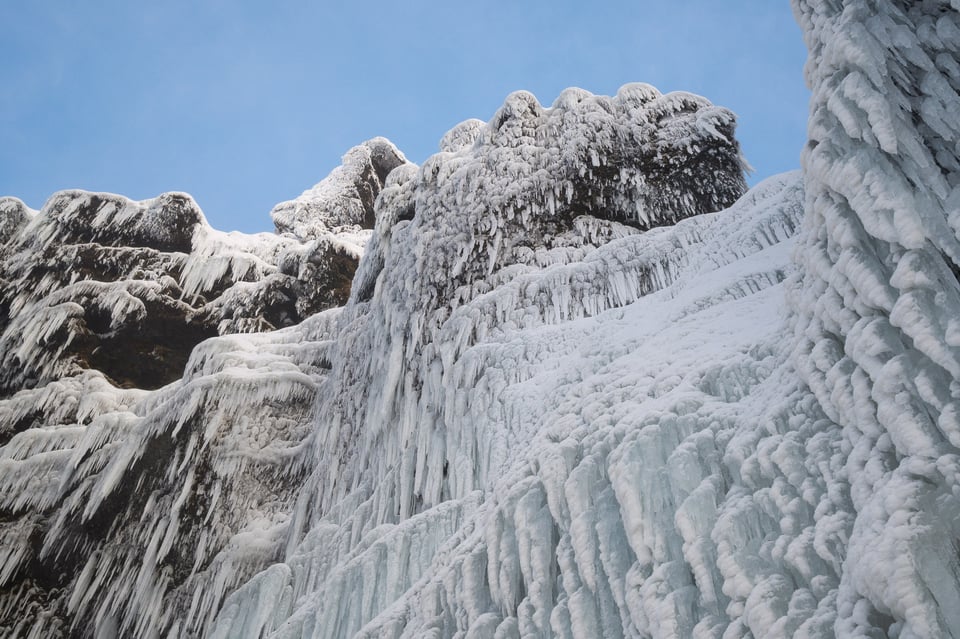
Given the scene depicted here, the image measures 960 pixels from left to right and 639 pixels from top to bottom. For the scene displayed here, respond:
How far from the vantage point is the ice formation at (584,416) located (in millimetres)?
2803

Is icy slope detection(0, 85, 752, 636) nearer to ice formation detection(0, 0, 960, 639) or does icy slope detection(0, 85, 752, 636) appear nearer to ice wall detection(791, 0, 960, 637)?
ice formation detection(0, 0, 960, 639)

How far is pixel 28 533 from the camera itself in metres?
14.7

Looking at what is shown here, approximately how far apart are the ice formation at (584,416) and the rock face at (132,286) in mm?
1051

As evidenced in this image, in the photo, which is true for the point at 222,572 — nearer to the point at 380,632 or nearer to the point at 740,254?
the point at 380,632

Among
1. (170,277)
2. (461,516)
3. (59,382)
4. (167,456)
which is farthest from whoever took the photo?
(170,277)

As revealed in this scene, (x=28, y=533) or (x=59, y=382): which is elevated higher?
(x=59, y=382)

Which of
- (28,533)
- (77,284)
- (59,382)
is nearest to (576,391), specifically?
(28,533)

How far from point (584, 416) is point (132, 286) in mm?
20126

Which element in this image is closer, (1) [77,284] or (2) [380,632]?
(2) [380,632]

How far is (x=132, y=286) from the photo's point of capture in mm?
20922

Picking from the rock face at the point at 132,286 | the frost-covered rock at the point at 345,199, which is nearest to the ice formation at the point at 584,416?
the rock face at the point at 132,286

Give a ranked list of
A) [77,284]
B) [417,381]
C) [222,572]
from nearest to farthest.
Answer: [417,381] → [222,572] → [77,284]

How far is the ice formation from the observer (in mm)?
2803

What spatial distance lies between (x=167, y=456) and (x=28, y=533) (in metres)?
4.08
